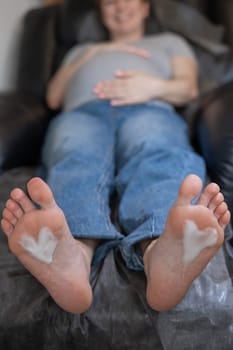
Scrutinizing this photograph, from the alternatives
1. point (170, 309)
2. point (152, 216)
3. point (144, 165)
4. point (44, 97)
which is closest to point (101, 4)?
point (44, 97)

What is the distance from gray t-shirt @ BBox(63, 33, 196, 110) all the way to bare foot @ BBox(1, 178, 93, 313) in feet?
2.13

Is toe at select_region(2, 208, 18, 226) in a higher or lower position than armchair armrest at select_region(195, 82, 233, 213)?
higher

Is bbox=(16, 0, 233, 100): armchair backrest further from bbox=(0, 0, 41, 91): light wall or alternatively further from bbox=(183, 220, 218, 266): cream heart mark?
bbox=(183, 220, 218, 266): cream heart mark

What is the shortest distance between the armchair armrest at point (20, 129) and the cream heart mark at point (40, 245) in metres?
0.55

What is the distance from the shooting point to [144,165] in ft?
3.33

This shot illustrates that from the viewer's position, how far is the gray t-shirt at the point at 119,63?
4.52ft

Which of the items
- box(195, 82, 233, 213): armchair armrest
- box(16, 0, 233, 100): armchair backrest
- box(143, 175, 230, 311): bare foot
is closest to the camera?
box(143, 175, 230, 311): bare foot

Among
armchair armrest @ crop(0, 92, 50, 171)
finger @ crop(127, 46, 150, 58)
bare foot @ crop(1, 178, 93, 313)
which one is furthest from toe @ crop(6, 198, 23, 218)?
finger @ crop(127, 46, 150, 58)

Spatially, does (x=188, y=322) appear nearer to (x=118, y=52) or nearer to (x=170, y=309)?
(x=170, y=309)

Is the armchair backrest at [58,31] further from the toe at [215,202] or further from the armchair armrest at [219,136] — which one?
the toe at [215,202]

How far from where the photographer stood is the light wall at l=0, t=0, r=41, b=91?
66.5 inches

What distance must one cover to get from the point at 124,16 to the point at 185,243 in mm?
1009

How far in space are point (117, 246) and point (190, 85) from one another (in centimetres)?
72

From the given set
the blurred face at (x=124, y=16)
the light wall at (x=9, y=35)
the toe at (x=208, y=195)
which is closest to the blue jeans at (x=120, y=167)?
the toe at (x=208, y=195)
